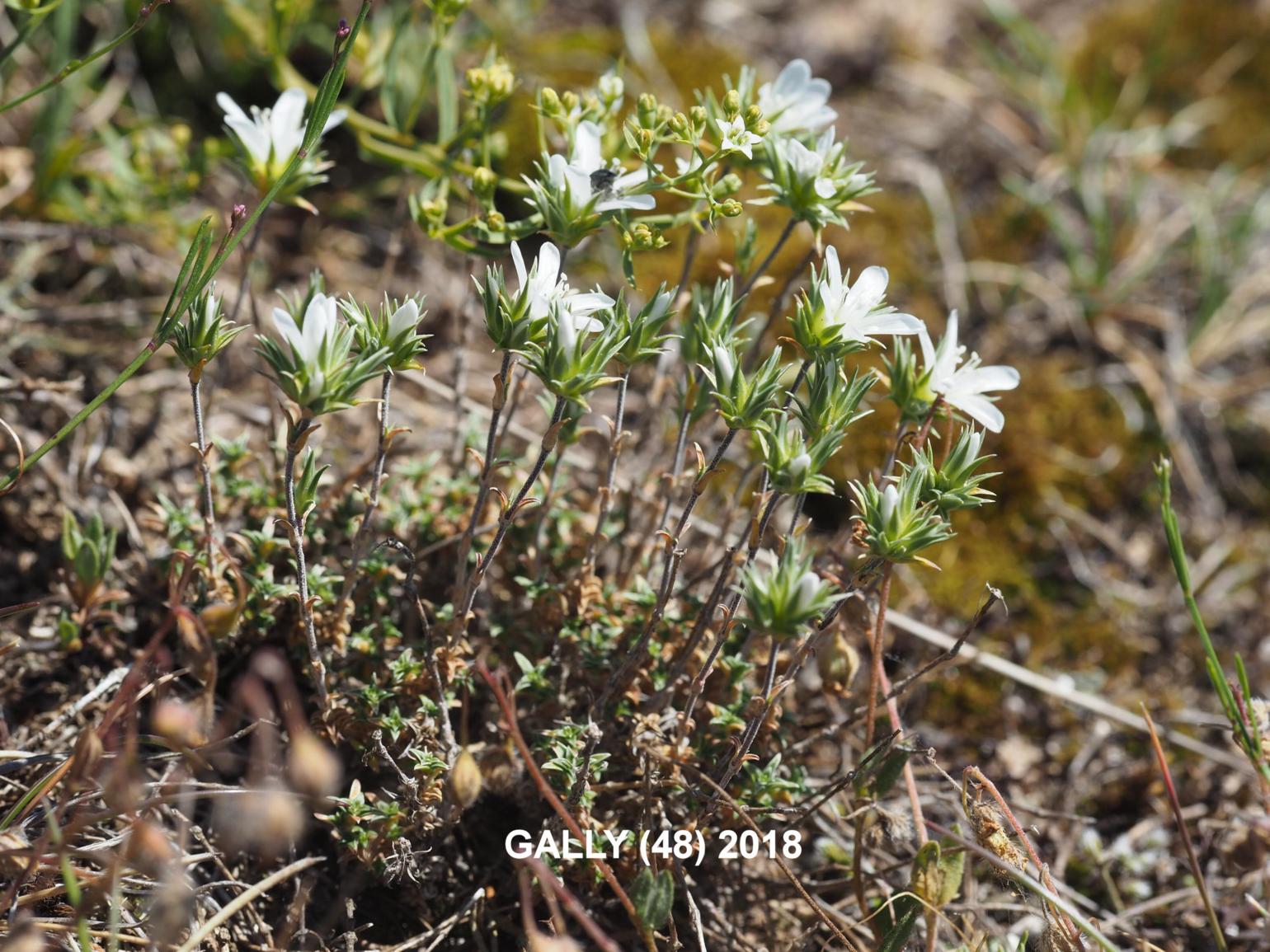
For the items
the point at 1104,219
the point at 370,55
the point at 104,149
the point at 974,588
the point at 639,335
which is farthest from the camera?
the point at 1104,219

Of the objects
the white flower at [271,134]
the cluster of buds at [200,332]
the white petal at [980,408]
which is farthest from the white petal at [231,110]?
the white petal at [980,408]

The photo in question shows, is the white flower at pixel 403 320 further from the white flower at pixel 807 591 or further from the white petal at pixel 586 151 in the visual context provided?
the white flower at pixel 807 591

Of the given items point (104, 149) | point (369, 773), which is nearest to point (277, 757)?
point (369, 773)

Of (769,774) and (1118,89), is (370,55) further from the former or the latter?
(1118,89)

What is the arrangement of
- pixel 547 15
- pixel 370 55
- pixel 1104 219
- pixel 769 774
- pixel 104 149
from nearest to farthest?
pixel 769 774
pixel 370 55
pixel 104 149
pixel 1104 219
pixel 547 15

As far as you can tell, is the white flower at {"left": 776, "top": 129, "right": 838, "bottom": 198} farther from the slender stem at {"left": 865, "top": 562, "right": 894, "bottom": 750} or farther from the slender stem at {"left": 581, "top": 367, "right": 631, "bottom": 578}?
the slender stem at {"left": 865, "top": 562, "right": 894, "bottom": 750}

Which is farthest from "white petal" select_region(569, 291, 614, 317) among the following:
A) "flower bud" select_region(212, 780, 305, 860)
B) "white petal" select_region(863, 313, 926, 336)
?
"flower bud" select_region(212, 780, 305, 860)
